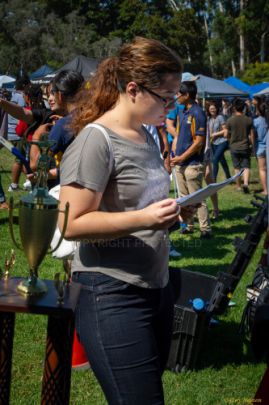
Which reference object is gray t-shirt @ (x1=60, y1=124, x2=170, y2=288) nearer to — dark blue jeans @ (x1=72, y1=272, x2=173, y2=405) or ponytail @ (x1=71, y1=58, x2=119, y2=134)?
dark blue jeans @ (x1=72, y1=272, x2=173, y2=405)

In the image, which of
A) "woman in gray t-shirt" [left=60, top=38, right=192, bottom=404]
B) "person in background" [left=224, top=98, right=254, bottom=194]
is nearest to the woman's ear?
"woman in gray t-shirt" [left=60, top=38, right=192, bottom=404]

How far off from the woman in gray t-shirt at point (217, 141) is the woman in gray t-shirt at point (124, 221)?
31.9 ft

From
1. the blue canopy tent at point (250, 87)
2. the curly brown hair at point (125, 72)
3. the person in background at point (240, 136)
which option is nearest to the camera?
the curly brown hair at point (125, 72)

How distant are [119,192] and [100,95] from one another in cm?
38

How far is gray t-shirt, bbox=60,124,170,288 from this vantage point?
190 cm

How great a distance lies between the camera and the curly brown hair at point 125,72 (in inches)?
78.0

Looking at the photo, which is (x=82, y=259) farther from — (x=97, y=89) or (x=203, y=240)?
(x=203, y=240)

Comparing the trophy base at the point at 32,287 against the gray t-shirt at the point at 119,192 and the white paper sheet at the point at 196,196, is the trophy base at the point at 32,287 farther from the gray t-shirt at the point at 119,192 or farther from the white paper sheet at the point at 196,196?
the white paper sheet at the point at 196,196

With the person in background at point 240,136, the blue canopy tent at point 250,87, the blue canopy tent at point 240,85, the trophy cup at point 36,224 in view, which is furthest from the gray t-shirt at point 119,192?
the blue canopy tent at point 240,85

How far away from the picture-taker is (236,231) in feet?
27.4

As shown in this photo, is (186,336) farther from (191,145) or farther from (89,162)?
(191,145)

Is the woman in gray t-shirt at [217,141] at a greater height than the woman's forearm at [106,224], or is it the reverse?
the woman's forearm at [106,224]

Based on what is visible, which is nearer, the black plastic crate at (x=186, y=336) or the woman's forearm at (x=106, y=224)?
the woman's forearm at (x=106, y=224)

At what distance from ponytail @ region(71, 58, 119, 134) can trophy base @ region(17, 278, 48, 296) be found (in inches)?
23.7
